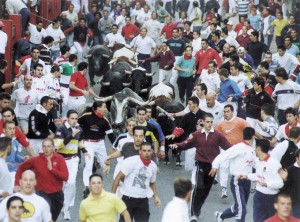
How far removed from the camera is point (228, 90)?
2266 centimetres

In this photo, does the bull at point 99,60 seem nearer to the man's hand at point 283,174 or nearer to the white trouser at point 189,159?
the white trouser at point 189,159

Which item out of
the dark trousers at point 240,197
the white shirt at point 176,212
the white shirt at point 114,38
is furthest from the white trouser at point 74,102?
the white shirt at point 176,212

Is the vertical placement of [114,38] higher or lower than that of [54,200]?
lower

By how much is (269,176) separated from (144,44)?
15103mm

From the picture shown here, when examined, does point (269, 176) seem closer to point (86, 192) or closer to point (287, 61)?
point (86, 192)

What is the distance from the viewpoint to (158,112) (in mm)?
23031

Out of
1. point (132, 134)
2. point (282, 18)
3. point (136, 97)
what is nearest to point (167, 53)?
point (136, 97)

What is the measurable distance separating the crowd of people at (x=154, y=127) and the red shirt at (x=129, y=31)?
3 cm

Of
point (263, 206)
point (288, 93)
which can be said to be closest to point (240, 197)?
point (263, 206)

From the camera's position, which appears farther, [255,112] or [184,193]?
[255,112]

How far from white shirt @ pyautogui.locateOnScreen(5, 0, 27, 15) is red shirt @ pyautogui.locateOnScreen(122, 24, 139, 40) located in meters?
4.40

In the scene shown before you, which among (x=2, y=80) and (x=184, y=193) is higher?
(x=184, y=193)

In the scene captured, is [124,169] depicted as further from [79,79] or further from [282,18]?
[282,18]

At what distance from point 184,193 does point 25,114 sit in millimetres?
8422
